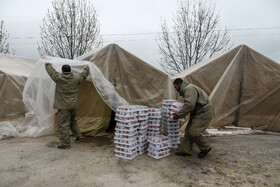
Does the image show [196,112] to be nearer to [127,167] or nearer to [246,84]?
[127,167]

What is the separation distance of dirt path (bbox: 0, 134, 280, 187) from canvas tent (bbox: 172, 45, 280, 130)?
1.86 metres

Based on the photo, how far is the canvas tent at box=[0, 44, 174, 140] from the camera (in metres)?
4.81

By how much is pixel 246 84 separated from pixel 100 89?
16.4ft

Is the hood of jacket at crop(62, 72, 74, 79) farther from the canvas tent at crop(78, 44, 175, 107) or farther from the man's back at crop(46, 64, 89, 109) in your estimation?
the canvas tent at crop(78, 44, 175, 107)

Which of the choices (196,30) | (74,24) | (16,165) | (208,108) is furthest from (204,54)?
(16,165)

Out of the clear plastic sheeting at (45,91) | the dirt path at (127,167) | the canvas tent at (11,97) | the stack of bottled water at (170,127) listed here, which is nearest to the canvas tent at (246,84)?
the dirt path at (127,167)

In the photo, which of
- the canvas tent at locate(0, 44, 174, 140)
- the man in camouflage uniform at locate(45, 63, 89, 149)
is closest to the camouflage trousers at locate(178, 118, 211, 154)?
the canvas tent at locate(0, 44, 174, 140)

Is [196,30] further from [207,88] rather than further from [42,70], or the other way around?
[42,70]

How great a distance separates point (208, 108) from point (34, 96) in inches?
172

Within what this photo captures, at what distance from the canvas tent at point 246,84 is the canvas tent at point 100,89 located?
1.52 meters

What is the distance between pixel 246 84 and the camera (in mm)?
6285

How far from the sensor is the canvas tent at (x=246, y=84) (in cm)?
624

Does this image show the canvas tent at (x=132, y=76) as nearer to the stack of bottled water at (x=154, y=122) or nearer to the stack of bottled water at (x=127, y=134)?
the stack of bottled water at (x=154, y=122)

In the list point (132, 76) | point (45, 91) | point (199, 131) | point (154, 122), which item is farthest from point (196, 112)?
point (45, 91)
